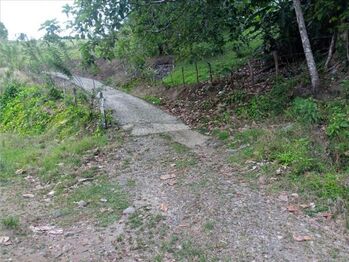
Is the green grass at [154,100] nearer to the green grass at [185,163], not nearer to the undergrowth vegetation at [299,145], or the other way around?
the undergrowth vegetation at [299,145]

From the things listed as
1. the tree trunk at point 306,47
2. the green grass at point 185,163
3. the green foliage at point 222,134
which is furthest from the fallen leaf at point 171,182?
the tree trunk at point 306,47

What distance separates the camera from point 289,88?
9.69 m

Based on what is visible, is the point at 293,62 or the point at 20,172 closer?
the point at 20,172

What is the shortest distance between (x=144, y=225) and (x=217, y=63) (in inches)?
520

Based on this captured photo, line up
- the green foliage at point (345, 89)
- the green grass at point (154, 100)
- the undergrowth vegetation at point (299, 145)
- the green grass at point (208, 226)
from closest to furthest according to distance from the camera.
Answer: the green grass at point (208, 226)
the undergrowth vegetation at point (299, 145)
the green foliage at point (345, 89)
the green grass at point (154, 100)

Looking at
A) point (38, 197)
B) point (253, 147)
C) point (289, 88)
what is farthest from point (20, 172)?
point (289, 88)

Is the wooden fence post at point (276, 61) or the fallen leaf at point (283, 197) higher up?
the wooden fence post at point (276, 61)

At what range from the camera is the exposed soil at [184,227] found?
4738 mm

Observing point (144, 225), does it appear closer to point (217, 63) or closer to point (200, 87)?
point (200, 87)

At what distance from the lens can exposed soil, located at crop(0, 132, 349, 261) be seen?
4738 mm

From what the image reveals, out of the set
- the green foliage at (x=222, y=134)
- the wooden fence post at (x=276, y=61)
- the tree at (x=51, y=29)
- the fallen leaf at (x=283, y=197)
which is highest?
the tree at (x=51, y=29)

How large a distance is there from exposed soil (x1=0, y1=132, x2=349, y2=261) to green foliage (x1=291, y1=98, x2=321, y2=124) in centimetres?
181

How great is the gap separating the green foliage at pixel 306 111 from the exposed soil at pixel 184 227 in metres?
1.81

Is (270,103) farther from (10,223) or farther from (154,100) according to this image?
(154,100)
